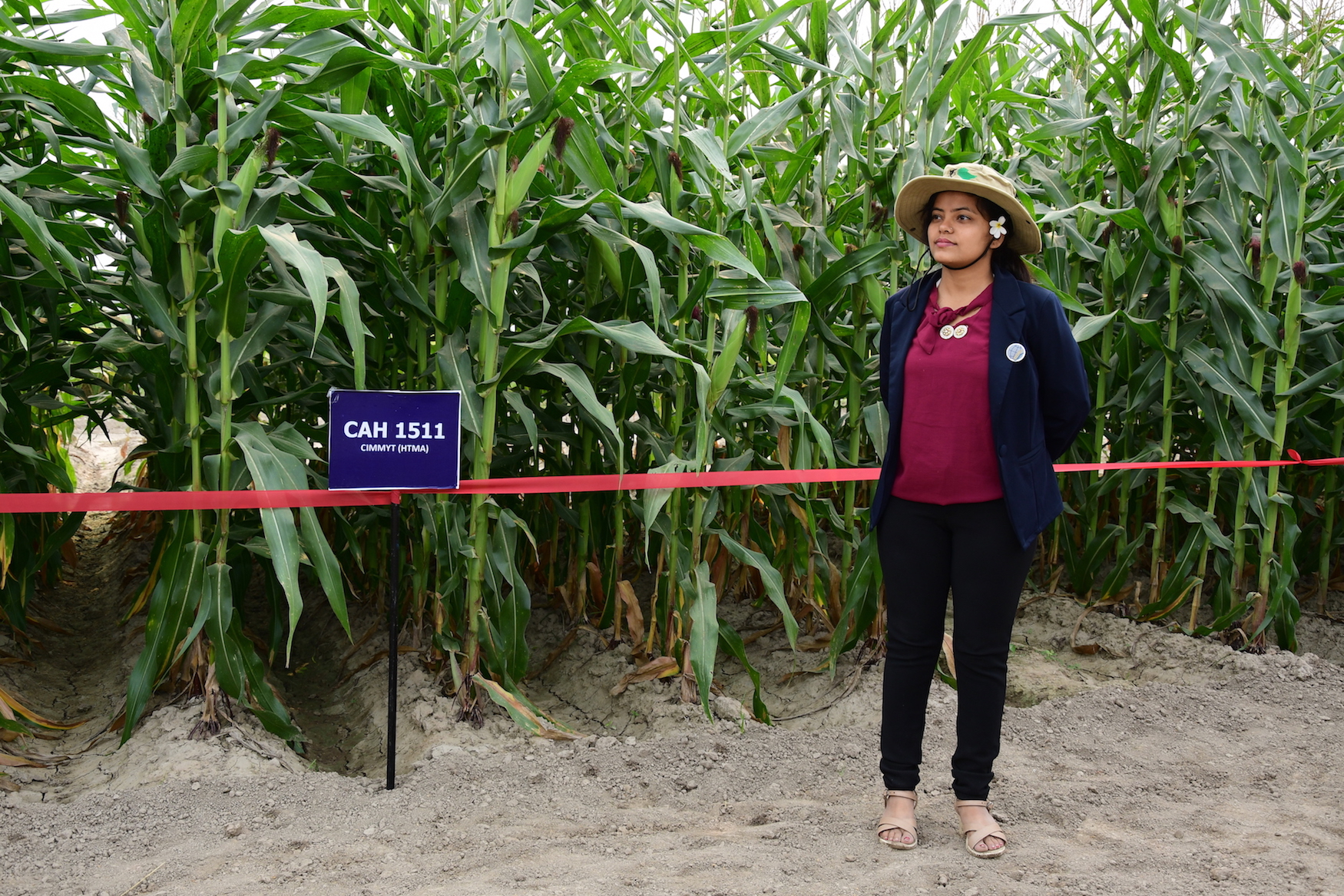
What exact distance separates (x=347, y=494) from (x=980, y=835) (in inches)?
71.5

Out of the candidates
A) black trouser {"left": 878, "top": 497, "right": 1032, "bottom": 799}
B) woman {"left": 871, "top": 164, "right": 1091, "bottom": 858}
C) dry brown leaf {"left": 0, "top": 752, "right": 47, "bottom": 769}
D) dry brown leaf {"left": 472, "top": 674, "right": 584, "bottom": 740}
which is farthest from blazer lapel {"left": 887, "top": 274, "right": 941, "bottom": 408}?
dry brown leaf {"left": 0, "top": 752, "right": 47, "bottom": 769}

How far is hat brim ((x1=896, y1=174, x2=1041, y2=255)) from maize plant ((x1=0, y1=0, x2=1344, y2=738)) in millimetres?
452

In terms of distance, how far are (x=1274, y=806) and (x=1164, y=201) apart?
2.12 metres

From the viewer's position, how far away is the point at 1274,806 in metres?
2.61

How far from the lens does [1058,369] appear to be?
220 cm

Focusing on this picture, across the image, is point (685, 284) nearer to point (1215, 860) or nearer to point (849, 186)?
point (849, 186)

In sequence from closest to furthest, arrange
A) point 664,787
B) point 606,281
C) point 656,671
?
point 664,787, point 656,671, point 606,281

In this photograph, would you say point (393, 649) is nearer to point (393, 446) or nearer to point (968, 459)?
point (393, 446)

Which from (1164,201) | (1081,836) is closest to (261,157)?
(1081,836)

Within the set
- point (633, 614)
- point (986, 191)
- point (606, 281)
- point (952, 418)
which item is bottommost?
point (633, 614)

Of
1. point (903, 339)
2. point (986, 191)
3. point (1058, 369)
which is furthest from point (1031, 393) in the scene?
point (986, 191)

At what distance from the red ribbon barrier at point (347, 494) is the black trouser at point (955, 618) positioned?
49 cm

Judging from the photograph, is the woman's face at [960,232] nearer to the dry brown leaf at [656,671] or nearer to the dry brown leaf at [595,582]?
the dry brown leaf at [656,671]

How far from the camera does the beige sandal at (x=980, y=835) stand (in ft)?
7.38
